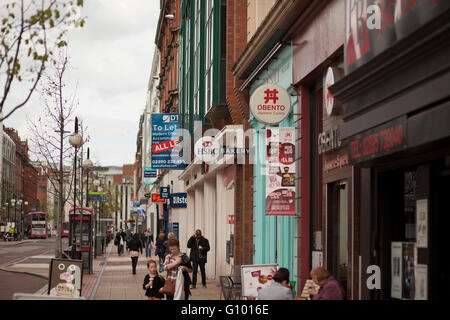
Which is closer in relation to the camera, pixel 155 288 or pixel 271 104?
pixel 155 288

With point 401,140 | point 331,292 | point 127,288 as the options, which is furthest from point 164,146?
point 401,140

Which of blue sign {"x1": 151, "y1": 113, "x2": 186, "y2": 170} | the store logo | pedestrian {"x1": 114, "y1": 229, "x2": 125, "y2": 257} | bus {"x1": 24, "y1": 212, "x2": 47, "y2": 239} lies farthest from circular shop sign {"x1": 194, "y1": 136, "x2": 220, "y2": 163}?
bus {"x1": 24, "y1": 212, "x2": 47, "y2": 239}

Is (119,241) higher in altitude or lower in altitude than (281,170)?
lower

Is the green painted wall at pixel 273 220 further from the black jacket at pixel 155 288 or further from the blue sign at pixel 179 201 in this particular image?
the blue sign at pixel 179 201

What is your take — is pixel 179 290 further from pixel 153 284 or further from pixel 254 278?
pixel 254 278

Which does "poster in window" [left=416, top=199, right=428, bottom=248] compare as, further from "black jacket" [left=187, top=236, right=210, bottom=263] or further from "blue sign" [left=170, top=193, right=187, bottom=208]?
"blue sign" [left=170, top=193, right=187, bottom=208]

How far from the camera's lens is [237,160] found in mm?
24641

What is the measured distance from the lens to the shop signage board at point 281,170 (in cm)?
1597

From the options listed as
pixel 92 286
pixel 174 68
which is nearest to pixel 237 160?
pixel 92 286

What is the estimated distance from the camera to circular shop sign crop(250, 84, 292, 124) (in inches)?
639

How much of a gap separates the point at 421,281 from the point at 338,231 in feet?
13.5

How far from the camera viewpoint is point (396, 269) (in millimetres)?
11172

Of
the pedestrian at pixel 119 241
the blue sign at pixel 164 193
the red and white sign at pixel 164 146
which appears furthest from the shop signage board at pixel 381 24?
the pedestrian at pixel 119 241
